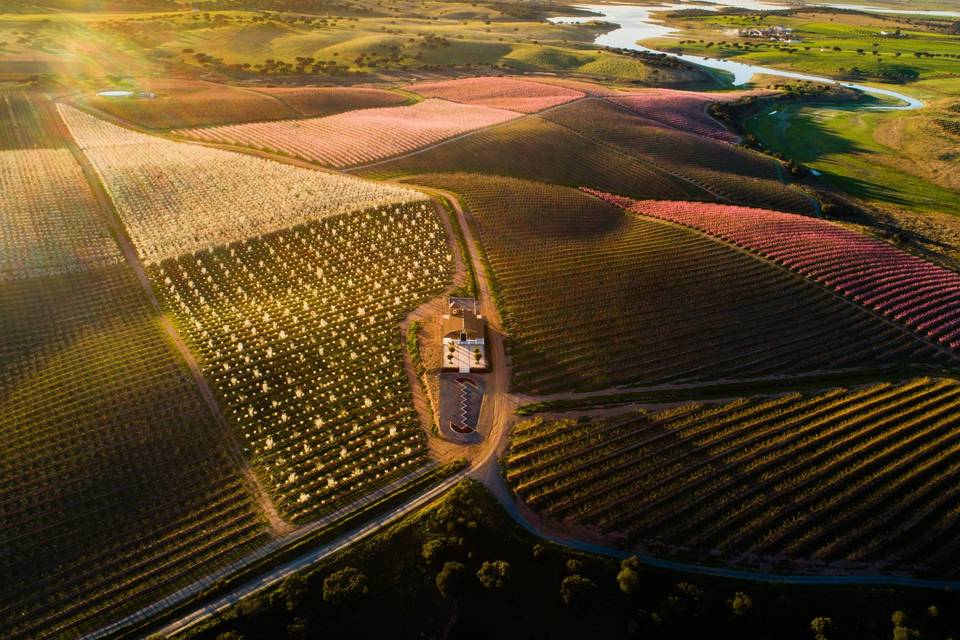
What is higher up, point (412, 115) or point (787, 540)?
point (412, 115)

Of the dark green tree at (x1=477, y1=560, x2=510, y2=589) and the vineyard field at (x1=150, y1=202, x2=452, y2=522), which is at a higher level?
the vineyard field at (x1=150, y1=202, x2=452, y2=522)

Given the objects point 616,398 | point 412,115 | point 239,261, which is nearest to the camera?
point 616,398

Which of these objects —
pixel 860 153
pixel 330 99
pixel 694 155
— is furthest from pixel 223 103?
pixel 860 153

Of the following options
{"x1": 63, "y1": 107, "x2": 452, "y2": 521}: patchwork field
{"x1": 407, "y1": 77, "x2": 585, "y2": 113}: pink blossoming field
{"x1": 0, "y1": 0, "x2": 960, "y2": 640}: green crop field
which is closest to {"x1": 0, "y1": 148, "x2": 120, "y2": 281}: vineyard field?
{"x1": 0, "y1": 0, "x2": 960, "y2": 640}: green crop field

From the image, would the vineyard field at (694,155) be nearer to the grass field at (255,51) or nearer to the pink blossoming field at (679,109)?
the pink blossoming field at (679,109)

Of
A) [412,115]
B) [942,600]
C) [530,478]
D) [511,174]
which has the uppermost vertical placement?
[412,115]

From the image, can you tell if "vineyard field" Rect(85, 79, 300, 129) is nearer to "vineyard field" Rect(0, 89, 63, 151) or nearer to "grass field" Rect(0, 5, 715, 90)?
"vineyard field" Rect(0, 89, 63, 151)

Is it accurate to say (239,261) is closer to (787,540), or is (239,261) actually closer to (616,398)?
(616,398)

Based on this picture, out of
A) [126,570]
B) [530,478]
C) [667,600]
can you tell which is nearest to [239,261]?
[126,570]

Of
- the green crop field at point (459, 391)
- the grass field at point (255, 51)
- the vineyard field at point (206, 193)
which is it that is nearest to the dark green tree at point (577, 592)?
the green crop field at point (459, 391)
